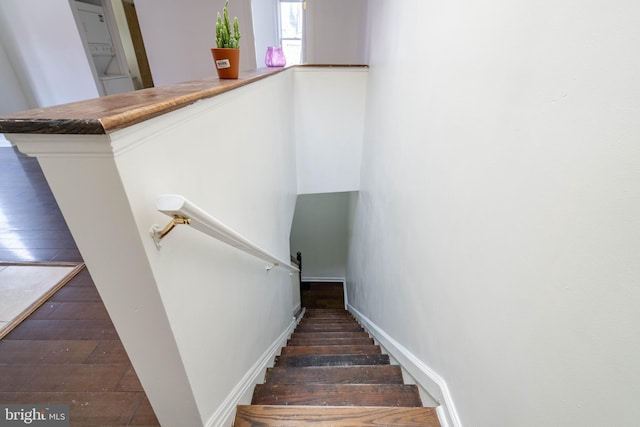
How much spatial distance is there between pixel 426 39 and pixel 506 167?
84 centimetres

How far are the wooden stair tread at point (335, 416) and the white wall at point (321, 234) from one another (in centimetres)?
369

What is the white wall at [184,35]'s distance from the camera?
3.51m

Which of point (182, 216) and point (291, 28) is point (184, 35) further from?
point (182, 216)

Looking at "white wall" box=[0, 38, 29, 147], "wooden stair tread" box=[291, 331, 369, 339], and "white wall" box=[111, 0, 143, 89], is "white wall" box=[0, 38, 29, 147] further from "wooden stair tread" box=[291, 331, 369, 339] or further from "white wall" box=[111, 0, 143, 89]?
"wooden stair tread" box=[291, 331, 369, 339]

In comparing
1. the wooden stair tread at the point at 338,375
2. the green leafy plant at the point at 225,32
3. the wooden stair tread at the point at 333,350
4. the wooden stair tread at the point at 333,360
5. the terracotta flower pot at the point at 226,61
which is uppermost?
the green leafy plant at the point at 225,32

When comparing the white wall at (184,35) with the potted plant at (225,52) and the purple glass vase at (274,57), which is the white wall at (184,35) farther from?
the potted plant at (225,52)

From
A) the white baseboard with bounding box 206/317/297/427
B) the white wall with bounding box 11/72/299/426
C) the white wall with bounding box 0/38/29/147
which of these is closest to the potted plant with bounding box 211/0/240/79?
the white wall with bounding box 11/72/299/426

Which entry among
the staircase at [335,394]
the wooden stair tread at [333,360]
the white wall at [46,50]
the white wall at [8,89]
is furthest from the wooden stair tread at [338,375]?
the white wall at [8,89]

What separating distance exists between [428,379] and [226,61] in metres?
1.66

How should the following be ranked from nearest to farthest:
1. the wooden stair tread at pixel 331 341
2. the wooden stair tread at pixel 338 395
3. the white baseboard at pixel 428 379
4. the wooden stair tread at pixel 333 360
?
the white baseboard at pixel 428 379 < the wooden stair tread at pixel 338 395 < the wooden stair tread at pixel 333 360 < the wooden stair tread at pixel 331 341

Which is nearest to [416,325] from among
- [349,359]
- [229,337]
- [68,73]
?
[349,359]

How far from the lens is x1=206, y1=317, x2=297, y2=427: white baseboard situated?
108 cm

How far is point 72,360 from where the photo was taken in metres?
1.42

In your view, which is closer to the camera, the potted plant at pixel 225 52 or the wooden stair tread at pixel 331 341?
the potted plant at pixel 225 52
